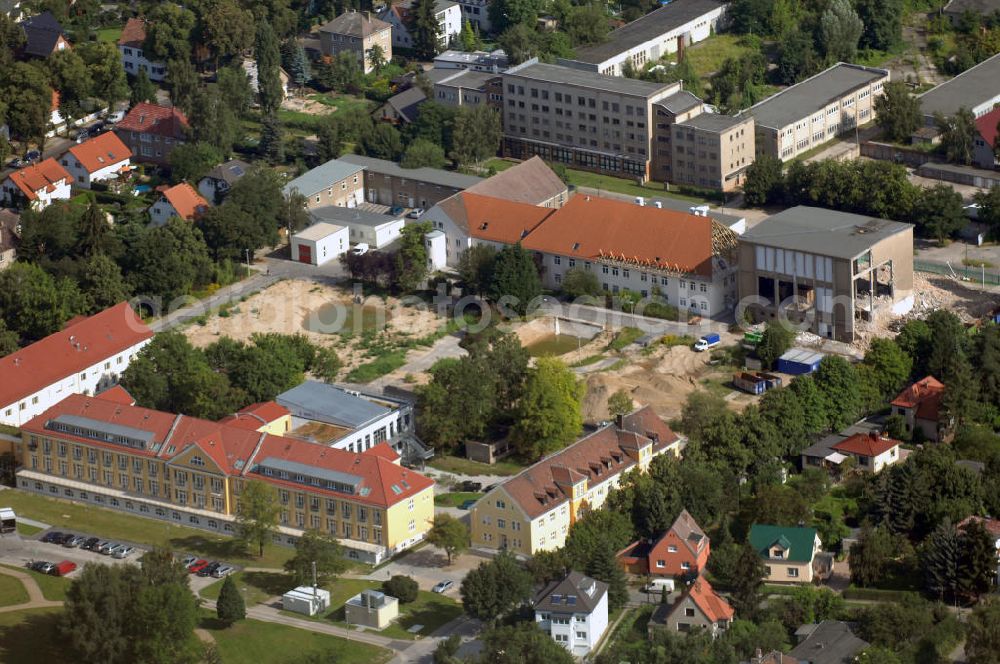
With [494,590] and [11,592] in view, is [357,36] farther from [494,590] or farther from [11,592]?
[494,590]

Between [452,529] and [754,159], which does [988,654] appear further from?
[754,159]

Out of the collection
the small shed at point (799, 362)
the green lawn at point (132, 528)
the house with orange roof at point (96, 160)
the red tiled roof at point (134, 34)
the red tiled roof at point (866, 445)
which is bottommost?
the small shed at point (799, 362)

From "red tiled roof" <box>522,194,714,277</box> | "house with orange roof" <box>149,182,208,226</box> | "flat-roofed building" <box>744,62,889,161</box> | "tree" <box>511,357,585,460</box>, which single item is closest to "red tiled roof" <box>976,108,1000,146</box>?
"flat-roofed building" <box>744,62,889,161</box>

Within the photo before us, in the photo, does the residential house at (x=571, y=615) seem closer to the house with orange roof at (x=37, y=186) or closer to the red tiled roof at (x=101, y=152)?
the house with orange roof at (x=37, y=186)

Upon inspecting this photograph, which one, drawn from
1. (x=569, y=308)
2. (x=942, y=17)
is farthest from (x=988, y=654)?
(x=942, y=17)

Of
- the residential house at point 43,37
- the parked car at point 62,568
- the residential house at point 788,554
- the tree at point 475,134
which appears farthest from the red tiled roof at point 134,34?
the residential house at point 788,554

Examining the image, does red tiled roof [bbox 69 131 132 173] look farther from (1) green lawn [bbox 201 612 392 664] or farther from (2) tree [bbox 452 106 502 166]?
(1) green lawn [bbox 201 612 392 664]
